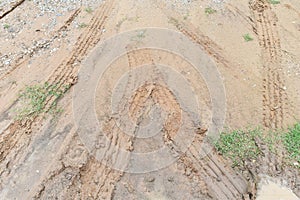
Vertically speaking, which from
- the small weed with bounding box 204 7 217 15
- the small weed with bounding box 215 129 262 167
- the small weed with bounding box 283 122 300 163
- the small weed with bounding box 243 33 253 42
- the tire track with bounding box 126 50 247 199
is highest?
the small weed with bounding box 204 7 217 15

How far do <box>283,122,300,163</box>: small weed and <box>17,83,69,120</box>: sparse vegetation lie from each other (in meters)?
3.66

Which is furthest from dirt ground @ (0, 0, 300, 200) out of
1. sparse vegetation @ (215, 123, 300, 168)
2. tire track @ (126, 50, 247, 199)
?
sparse vegetation @ (215, 123, 300, 168)

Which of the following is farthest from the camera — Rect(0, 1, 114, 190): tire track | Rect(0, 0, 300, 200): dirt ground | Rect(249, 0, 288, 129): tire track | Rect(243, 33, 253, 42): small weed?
Rect(243, 33, 253, 42): small weed

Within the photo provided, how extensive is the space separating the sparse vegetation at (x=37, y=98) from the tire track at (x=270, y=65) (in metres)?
3.43

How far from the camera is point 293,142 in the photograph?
16.7 ft

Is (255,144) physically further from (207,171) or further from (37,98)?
(37,98)

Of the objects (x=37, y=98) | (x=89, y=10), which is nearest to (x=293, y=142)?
(x=37, y=98)

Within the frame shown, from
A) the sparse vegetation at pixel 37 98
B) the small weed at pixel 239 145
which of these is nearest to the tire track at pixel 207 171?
the small weed at pixel 239 145

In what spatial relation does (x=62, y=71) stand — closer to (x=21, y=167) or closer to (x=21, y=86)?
(x=21, y=86)

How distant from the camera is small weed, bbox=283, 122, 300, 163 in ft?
16.3

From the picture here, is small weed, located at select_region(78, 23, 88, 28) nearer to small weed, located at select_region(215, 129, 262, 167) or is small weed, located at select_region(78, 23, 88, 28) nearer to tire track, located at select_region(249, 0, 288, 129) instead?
tire track, located at select_region(249, 0, 288, 129)

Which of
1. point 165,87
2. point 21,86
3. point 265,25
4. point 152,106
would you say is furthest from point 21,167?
point 265,25

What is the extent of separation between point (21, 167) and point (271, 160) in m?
3.67

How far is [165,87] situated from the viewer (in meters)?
5.76
